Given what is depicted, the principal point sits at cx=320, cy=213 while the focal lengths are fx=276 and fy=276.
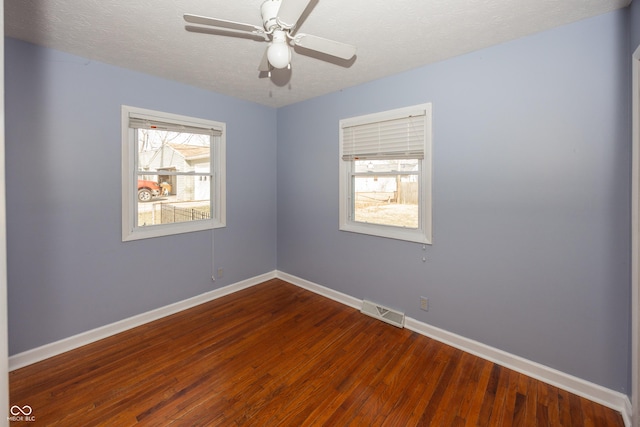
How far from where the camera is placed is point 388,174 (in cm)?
292

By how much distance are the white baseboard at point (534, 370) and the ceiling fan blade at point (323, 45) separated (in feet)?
7.87

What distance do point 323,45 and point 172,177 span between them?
2223 millimetres

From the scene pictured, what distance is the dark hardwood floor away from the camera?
1703 mm

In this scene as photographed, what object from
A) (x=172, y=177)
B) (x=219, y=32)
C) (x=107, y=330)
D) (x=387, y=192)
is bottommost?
(x=107, y=330)

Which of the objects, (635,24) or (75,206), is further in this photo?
(75,206)

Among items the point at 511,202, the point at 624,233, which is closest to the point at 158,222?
the point at 511,202

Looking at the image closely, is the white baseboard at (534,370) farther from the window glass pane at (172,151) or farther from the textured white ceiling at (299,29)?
the window glass pane at (172,151)

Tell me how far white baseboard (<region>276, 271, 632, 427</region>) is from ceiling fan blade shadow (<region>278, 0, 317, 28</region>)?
2.63 meters

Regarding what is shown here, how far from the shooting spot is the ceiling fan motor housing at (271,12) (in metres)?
1.49

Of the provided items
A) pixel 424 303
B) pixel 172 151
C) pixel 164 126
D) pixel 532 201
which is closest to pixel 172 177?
pixel 172 151

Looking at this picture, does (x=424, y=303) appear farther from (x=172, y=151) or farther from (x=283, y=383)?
(x=172, y=151)

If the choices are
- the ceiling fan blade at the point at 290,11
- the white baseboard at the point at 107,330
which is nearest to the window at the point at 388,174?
the ceiling fan blade at the point at 290,11

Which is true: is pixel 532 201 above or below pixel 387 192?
below

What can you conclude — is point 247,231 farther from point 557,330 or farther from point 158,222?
point 557,330
